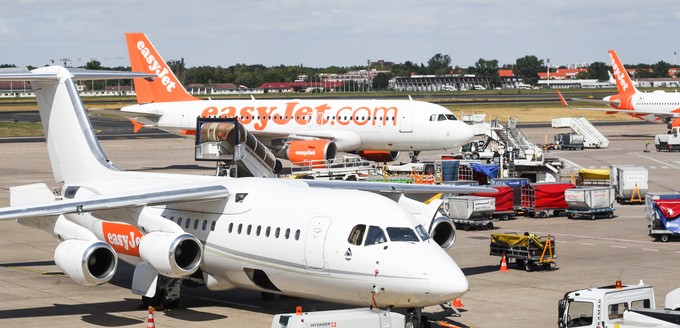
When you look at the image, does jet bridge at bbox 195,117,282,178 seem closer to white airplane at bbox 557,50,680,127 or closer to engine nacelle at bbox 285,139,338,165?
engine nacelle at bbox 285,139,338,165

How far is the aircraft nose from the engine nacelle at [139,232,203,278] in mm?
6230

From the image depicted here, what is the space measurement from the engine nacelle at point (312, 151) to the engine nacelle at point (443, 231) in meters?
30.3

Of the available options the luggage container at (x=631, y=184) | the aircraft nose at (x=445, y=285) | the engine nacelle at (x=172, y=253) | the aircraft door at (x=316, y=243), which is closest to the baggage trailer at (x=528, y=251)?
the aircraft door at (x=316, y=243)

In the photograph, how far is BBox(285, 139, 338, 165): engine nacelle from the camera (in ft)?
192

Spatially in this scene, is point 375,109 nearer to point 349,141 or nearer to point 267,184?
point 349,141

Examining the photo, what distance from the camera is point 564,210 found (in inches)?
1823

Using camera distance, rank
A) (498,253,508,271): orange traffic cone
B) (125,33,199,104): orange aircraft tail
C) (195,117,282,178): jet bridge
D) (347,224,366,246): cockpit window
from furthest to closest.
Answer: (125,33,199,104): orange aircraft tail
(195,117,282,178): jet bridge
(498,253,508,271): orange traffic cone
(347,224,366,246): cockpit window

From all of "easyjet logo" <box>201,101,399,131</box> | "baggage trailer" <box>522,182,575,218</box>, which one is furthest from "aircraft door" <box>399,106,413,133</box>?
"baggage trailer" <box>522,182,575,218</box>

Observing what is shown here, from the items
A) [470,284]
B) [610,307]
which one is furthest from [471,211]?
[610,307]

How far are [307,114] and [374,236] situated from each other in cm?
4215

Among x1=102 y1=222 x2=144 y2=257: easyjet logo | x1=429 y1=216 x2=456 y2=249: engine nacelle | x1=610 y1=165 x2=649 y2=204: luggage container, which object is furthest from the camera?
x1=610 y1=165 x2=649 y2=204: luggage container

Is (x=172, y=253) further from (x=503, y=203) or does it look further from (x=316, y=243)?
(x=503, y=203)

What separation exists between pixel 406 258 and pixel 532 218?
2453 cm

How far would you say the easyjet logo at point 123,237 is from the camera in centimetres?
2797
